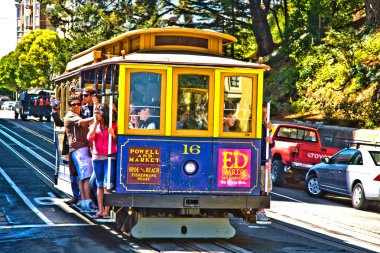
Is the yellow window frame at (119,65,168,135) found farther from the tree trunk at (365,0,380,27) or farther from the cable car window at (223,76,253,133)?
the tree trunk at (365,0,380,27)

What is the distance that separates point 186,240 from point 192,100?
2.08m

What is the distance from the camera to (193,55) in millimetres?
11508

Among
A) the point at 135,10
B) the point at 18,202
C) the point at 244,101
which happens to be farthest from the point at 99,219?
the point at 135,10

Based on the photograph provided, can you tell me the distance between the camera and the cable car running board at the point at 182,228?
35.9 feet

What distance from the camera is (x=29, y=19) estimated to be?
6624 inches

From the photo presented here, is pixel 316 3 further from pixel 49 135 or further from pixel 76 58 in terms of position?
pixel 76 58

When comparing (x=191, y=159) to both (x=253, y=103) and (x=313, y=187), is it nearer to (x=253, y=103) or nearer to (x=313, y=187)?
(x=253, y=103)

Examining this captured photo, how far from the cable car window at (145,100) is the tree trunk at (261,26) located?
28.1 metres

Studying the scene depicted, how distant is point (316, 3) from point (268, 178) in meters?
24.6

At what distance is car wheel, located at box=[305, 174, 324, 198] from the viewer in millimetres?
19281

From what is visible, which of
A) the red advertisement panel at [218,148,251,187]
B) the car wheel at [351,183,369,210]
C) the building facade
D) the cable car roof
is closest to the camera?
the cable car roof

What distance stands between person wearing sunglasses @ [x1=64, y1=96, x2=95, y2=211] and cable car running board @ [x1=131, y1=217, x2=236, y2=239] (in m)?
2.34

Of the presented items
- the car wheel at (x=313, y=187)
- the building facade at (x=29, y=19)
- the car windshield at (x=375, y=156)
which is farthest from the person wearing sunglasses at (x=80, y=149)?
the building facade at (x=29, y=19)

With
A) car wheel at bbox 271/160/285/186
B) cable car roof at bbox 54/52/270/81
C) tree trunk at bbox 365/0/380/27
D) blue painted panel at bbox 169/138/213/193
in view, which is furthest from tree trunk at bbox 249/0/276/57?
blue painted panel at bbox 169/138/213/193
